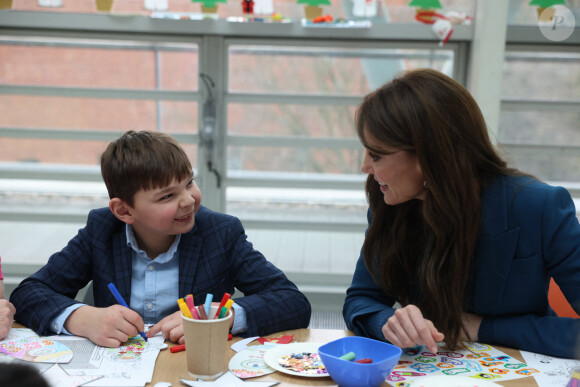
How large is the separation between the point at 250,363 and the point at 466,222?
59 cm

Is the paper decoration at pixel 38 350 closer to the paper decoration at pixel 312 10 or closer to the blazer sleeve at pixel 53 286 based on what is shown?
the blazer sleeve at pixel 53 286

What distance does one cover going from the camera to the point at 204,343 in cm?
108

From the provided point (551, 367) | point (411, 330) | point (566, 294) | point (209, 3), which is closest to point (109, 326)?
point (411, 330)

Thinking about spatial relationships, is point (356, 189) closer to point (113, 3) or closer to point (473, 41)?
point (473, 41)

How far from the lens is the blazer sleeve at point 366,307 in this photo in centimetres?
135

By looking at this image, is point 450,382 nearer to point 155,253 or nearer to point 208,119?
point 155,253

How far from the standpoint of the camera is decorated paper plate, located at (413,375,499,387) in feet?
3.56

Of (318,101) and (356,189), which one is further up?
(318,101)

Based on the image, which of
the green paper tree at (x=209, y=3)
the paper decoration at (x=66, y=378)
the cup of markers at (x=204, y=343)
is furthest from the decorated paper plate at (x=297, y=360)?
the green paper tree at (x=209, y=3)

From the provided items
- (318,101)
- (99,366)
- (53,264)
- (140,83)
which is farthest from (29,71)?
(99,366)

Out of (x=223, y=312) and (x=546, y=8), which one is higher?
(x=546, y=8)

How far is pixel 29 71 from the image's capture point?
3637mm

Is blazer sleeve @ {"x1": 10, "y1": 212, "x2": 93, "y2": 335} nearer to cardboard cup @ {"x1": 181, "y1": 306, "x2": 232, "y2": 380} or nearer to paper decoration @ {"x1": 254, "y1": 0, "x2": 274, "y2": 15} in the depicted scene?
cardboard cup @ {"x1": 181, "y1": 306, "x2": 232, "y2": 380}

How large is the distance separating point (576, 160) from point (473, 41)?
1.02 metres
